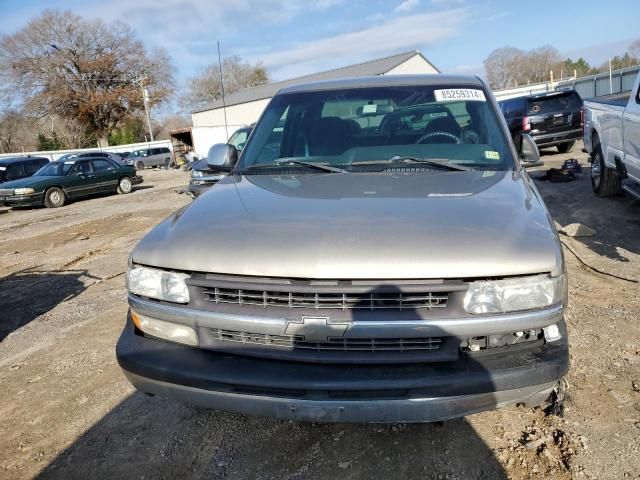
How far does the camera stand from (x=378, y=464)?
2393 millimetres

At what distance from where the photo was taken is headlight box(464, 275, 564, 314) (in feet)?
6.50

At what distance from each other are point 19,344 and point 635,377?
181 inches

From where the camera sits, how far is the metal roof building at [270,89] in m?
45.2

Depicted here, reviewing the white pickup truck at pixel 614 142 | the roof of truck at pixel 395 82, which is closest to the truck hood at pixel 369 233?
the roof of truck at pixel 395 82

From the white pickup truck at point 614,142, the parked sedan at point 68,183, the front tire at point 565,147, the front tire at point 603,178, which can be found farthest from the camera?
the parked sedan at point 68,183

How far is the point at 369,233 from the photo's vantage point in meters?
2.09

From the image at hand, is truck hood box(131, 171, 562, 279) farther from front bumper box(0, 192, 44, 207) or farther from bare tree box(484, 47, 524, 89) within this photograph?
bare tree box(484, 47, 524, 89)

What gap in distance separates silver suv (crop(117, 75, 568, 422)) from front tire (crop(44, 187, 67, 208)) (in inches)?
600

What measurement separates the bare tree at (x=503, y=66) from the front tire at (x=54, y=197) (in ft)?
252

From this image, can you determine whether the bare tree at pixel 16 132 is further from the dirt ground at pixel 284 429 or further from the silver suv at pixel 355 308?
the silver suv at pixel 355 308

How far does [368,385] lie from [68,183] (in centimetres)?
1666

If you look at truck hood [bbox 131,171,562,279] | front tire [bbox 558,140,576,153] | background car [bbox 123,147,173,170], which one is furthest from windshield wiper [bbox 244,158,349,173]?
background car [bbox 123,147,173,170]

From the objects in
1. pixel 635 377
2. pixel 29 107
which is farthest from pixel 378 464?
pixel 29 107

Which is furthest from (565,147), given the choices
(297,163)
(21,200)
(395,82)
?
(21,200)
